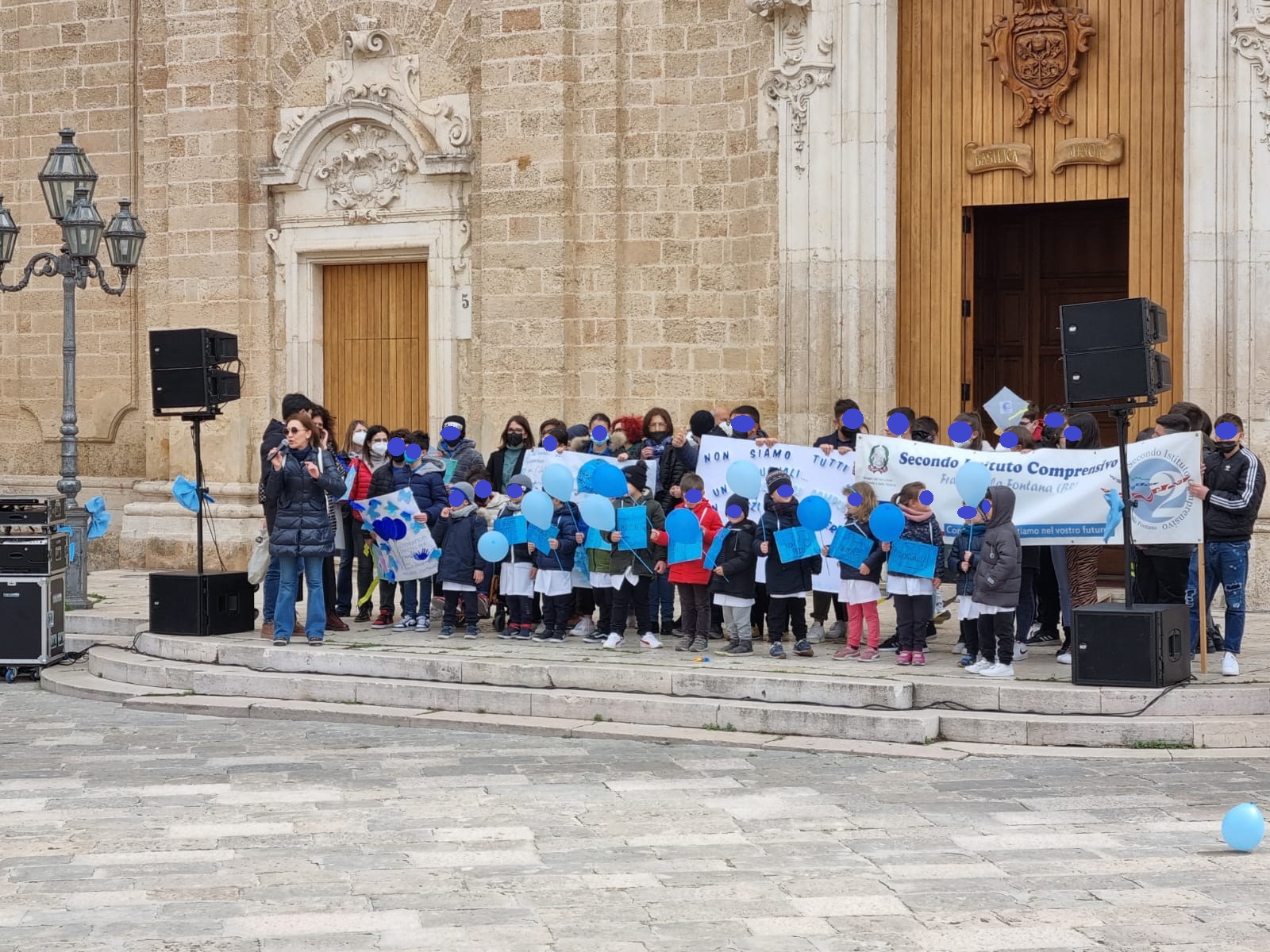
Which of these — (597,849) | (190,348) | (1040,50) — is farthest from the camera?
(1040,50)

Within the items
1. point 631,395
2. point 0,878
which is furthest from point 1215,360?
point 0,878

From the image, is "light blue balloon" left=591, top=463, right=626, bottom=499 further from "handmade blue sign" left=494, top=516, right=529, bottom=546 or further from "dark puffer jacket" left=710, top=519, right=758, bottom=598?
"dark puffer jacket" left=710, top=519, right=758, bottom=598

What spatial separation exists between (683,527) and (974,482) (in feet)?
6.59

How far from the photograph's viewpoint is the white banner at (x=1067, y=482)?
1121 centimetres

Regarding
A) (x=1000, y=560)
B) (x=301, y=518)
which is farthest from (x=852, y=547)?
(x=301, y=518)

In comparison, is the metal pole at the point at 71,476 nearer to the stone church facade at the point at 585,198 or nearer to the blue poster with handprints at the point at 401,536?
the stone church facade at the point at 585,198

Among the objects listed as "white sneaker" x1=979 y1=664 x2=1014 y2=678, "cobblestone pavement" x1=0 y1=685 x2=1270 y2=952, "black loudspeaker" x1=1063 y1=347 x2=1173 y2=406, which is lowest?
"cobblestone pavement" x1=0 y1=685 x2=1270 y2=952

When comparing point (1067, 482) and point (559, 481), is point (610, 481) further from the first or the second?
point (1067, 482)

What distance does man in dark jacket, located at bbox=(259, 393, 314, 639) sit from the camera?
42.6 feet

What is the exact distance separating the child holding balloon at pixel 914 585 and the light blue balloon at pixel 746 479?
105 centimetres

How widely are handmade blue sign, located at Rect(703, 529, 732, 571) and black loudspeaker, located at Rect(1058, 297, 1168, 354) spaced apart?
2.71 m

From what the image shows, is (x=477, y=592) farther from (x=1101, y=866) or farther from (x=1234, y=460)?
(x=1101, y=866)

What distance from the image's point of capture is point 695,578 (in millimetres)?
12391

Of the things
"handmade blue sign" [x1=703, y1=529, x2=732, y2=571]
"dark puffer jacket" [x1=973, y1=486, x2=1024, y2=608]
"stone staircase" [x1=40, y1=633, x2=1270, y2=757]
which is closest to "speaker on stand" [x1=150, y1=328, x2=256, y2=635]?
"stone staircase" [x1=40, y1=633, x2=1270, y2=757]
